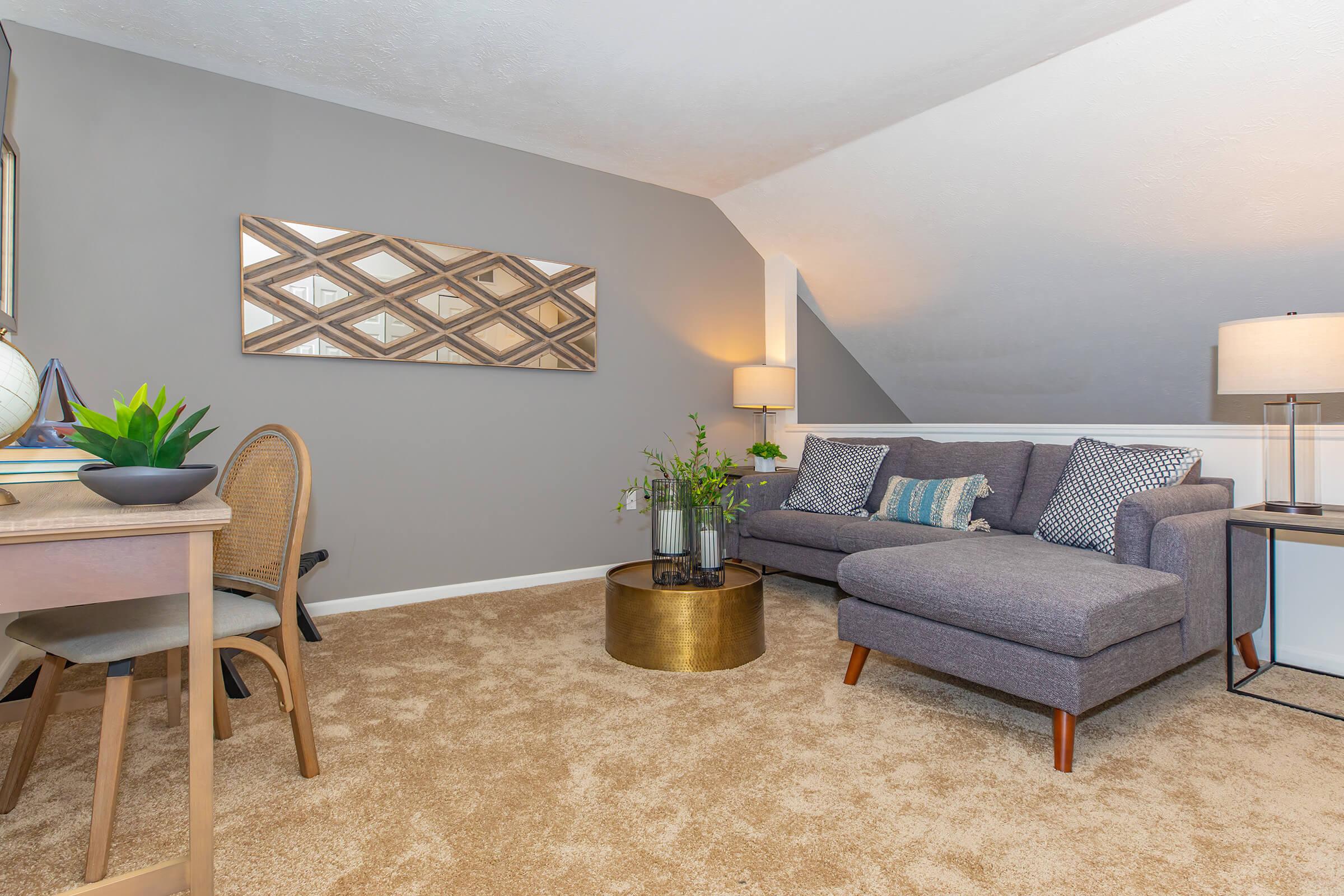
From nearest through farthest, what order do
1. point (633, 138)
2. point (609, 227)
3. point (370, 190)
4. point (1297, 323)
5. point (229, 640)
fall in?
point (229, 640) < point (1297, 323) < point (370, 190) < point (633, 138) < point (609, 227)

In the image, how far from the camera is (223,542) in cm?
196

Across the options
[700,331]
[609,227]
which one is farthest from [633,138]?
[700,331]

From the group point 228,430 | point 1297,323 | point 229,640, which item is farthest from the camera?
point 228,430

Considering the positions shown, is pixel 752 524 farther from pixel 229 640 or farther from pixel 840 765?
pixel 229 640

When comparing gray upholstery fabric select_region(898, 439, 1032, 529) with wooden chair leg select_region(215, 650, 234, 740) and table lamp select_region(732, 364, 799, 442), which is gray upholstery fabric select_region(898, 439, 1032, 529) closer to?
table lamp select_region(732, 364, 799, 442)

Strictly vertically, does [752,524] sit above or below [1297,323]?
below

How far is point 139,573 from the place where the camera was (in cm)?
120

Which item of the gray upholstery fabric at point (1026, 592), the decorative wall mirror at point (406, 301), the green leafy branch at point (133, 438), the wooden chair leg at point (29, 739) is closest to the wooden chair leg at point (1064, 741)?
the gray upholstery fabric at point (1026, 592)

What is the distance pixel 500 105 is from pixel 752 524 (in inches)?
93.5

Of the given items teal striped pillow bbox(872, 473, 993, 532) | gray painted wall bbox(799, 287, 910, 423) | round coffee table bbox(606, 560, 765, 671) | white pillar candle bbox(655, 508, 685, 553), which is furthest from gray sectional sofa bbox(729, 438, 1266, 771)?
gray painted wall bbox(799, 287, 910, 423)

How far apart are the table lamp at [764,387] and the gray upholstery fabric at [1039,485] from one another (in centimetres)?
155

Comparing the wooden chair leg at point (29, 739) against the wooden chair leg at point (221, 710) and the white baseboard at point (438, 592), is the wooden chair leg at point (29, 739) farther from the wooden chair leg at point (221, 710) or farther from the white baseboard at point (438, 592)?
the white baseboard at point (438, 592)

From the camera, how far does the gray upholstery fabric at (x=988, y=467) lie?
10.8ft

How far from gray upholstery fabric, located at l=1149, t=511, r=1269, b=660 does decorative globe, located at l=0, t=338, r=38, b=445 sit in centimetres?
281
